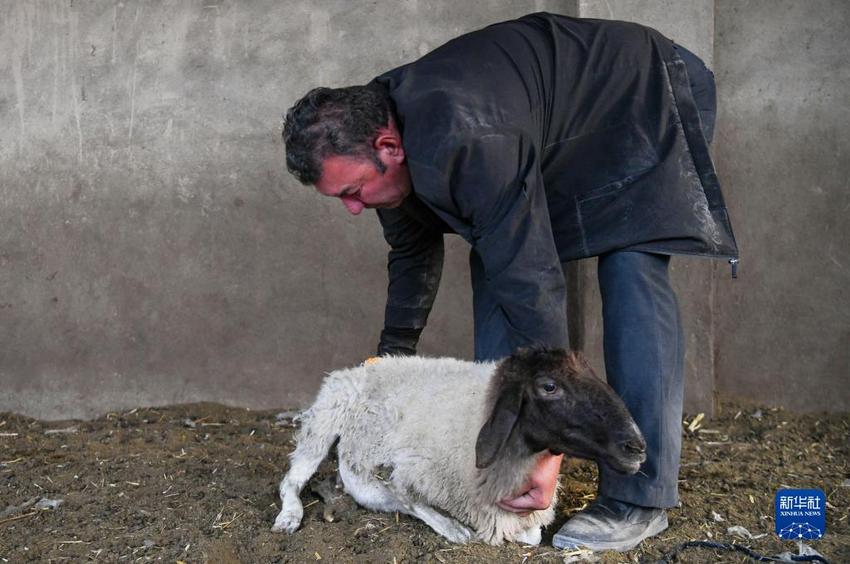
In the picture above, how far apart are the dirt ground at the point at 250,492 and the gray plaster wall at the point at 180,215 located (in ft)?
0.97

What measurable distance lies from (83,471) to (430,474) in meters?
1.67

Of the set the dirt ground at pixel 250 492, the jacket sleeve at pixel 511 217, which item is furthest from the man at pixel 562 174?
the dirt ground at pixel 250 492

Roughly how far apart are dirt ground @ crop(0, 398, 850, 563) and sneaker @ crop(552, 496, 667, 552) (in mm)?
51

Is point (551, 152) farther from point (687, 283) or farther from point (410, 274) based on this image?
point (687, 283)

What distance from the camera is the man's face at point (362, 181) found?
322 cm

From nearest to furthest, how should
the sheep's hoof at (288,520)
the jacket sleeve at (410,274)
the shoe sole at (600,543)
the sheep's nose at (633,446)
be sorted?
the sheep's nose at (633,446) → the shoe sole at (600,543) → the sheep's hoof at (288,520) → the jacket sleeve at (410,274)

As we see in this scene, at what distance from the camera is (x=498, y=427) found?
320cm

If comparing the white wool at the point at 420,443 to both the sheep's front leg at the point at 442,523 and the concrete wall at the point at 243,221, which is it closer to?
the sheep's front leg at the point at 442,523

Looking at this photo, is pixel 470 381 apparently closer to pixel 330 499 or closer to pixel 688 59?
pixel 330 499

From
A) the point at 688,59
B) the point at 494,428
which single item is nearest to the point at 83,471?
the point at 494,428

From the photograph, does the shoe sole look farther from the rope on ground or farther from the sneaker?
the rope on ground

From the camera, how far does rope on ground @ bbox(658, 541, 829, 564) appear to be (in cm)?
312

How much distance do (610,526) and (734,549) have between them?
16.0 inches

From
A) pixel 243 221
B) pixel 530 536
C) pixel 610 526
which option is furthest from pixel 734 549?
pixel 243 221
